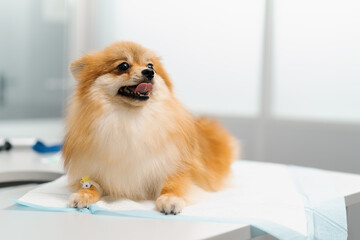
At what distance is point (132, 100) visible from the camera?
111cm

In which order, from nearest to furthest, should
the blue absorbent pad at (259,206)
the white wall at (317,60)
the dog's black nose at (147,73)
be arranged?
the blue absorbent pad at (259,206) → the dog's black nose at (147,73) → the white wall at (317,60)

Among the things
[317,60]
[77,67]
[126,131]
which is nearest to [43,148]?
[77,67]

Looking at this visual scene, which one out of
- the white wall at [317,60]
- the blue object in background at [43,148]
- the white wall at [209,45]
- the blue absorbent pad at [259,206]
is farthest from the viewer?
the white wall at [209,45]

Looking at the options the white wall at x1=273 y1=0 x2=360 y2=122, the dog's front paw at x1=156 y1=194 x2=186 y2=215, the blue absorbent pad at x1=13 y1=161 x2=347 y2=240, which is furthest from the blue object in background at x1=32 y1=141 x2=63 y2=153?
the white wall at x1=273 y1=0 x2=360 y2=122

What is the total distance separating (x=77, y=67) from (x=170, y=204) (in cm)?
46

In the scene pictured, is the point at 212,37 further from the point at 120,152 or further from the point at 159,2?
the point at 120,152

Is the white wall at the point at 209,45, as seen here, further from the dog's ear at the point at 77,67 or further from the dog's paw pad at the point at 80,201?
the dog's paw pad at the point at 80,201

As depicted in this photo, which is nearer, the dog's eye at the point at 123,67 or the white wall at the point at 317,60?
the dog's eye at the point at 123,67

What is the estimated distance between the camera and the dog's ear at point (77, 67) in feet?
3.85

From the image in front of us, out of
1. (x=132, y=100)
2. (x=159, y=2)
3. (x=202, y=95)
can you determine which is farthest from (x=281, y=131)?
(x=132, y=100)

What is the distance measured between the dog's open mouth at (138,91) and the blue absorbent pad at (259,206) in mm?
261

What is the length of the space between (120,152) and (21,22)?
317cm

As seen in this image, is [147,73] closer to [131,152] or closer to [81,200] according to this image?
[131,152]

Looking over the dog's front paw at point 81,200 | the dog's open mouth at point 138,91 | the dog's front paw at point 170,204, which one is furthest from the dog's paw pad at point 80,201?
the dog's open mouth at point 138,91
